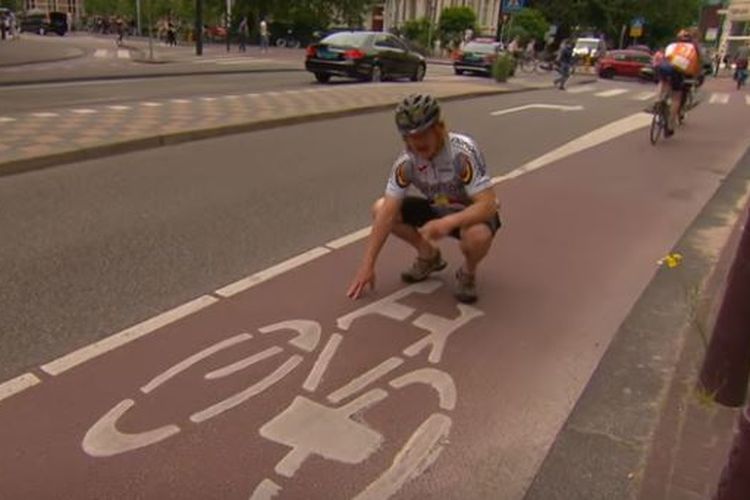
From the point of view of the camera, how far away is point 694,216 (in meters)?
7.39

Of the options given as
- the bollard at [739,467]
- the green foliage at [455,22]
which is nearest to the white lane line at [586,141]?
the bollard at [739,467]

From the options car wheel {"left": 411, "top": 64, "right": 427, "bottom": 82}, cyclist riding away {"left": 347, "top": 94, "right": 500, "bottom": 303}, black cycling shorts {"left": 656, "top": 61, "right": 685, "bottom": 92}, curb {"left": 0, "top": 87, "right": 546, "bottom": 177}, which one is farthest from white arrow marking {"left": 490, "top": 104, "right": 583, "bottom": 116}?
cyclist riding away {"left": 347, "top": 94, "right": 500, "bottom": 303}

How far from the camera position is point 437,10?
6931 centimetres

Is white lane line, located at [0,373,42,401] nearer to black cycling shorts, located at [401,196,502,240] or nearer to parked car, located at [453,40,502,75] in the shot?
black cycling shorts, located at [401,196,502,240]

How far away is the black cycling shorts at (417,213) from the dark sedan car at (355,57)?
1644 cm

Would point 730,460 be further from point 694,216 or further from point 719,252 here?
point 694,216

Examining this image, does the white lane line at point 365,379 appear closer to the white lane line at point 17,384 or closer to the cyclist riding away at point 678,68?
the white lane line at point 17,384

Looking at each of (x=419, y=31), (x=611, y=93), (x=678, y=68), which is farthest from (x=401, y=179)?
(x=419, y=31)

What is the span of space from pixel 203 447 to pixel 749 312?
2.36 metres

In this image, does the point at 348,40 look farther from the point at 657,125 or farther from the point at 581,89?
the point at 657,125

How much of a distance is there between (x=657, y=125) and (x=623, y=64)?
73.8ft

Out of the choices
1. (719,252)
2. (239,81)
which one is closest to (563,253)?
(719,252)

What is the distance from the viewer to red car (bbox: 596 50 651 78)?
32.6 meters

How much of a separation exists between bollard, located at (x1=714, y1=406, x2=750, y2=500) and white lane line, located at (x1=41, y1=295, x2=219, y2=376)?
293 centimetres
